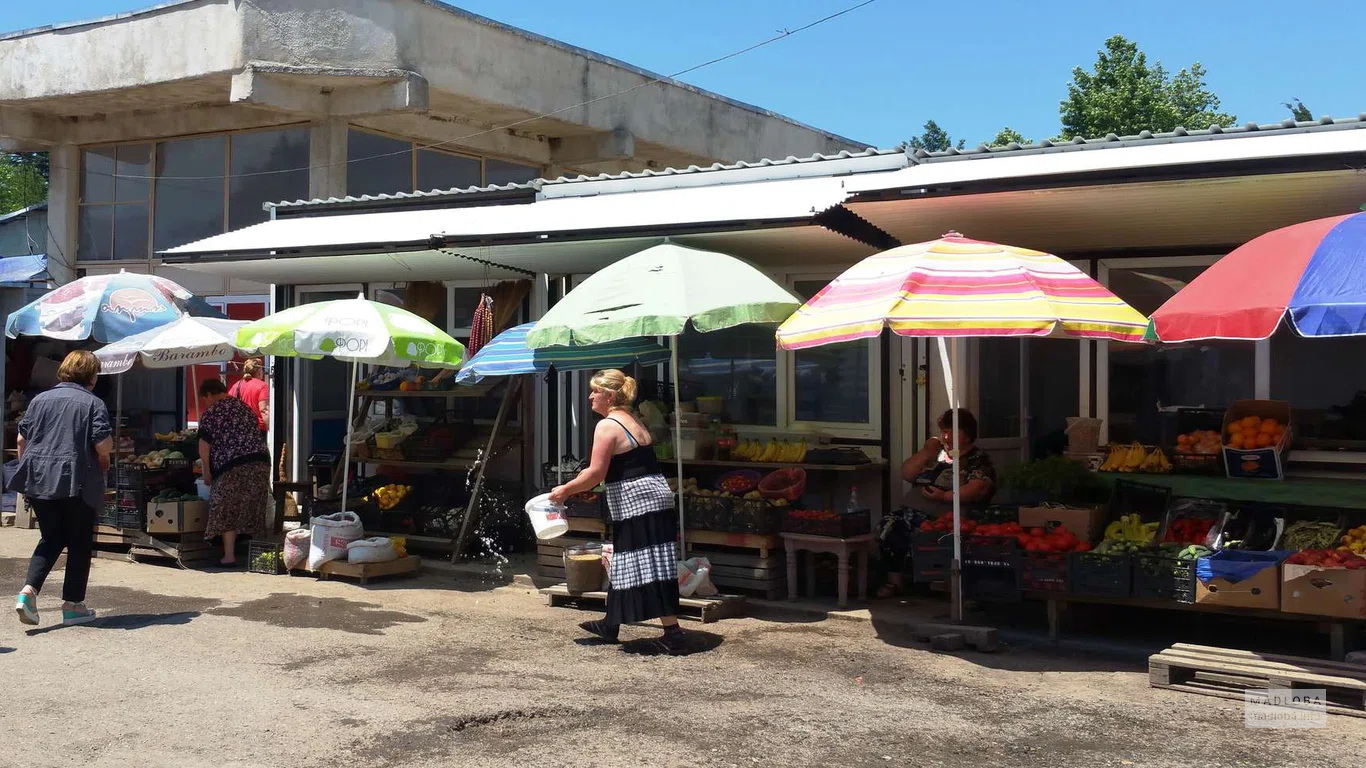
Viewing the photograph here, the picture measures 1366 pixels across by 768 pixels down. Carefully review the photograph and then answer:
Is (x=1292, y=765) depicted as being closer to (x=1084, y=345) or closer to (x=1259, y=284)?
(x=1259, y=284)

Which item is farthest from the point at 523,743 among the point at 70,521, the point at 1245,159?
the point at 1245,159

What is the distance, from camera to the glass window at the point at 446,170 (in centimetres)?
1781

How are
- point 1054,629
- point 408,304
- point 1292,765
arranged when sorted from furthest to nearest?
point 408,304 < point 1054,629 < point 1292,765

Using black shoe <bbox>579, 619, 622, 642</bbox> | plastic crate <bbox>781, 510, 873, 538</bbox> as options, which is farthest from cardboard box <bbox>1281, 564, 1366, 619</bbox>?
black shoe <bbox>579, 619, 622, 642</bbox>

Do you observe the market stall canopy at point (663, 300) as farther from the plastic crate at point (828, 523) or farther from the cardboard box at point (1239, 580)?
the cardboard box at point (1239, 580)

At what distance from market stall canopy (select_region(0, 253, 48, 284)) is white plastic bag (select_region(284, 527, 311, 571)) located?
5.95 metres

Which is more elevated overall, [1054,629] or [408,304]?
[408,304]

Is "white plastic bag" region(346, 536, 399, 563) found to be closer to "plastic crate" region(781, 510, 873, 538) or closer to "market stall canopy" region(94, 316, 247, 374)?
"market stall canopy" region(94, 316, 247, 374)

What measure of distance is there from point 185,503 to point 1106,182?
8.40 metres

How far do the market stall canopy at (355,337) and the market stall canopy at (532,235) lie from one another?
818 mm

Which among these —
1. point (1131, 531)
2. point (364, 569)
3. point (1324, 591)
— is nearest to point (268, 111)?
point (364, 569)

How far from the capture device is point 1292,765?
5234 mm

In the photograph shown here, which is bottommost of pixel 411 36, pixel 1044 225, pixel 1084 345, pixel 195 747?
pixel 195 747

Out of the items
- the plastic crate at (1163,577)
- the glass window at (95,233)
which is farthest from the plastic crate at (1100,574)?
the glass window at (95,233)
